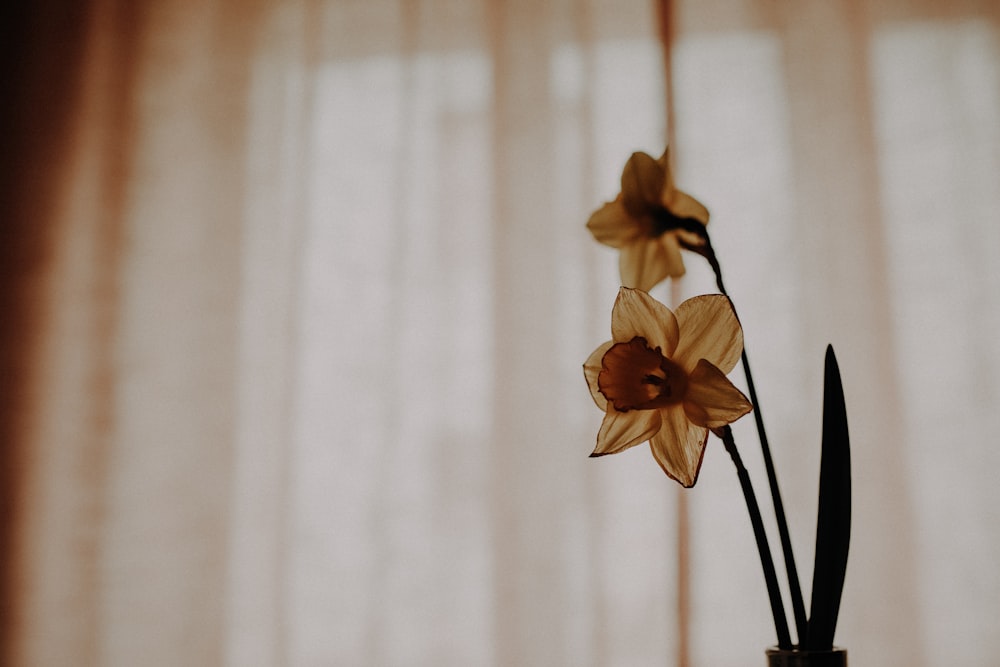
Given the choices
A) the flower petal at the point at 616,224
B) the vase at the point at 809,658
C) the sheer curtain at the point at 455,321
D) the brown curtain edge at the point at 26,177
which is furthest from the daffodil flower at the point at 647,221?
the brown curtain edge at the point at 26,177

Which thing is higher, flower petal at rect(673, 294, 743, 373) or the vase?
flower petal at rect(673, 294, 743, 373)

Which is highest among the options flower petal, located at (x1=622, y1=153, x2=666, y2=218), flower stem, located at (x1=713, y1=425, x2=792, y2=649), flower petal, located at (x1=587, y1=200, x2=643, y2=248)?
Result: flower petal, located at (x1=622, y1=153, x2=666, y2=218)

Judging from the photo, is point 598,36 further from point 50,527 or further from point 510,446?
point 50,527

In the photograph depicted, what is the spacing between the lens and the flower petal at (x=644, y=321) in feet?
2.06

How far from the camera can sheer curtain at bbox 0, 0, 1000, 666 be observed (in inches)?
48.9

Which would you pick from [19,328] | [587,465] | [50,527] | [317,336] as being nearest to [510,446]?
[587,465]

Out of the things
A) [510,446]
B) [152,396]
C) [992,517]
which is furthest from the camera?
[152,396]

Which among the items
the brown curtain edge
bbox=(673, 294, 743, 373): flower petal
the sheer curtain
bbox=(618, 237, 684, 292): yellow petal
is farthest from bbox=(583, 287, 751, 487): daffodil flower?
the brown curtain edge

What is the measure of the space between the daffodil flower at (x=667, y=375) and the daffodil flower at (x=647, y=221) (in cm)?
11

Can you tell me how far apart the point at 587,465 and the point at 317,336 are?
58 centimetres

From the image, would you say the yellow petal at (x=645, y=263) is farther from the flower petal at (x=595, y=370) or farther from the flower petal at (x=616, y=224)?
the flower petal at (x=595, y=370)

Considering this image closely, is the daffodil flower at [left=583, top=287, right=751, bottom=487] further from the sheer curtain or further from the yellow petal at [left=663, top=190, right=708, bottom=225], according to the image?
the sheer curtain

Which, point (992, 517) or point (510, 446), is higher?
point (510, 446)

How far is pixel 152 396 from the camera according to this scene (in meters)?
1.41
